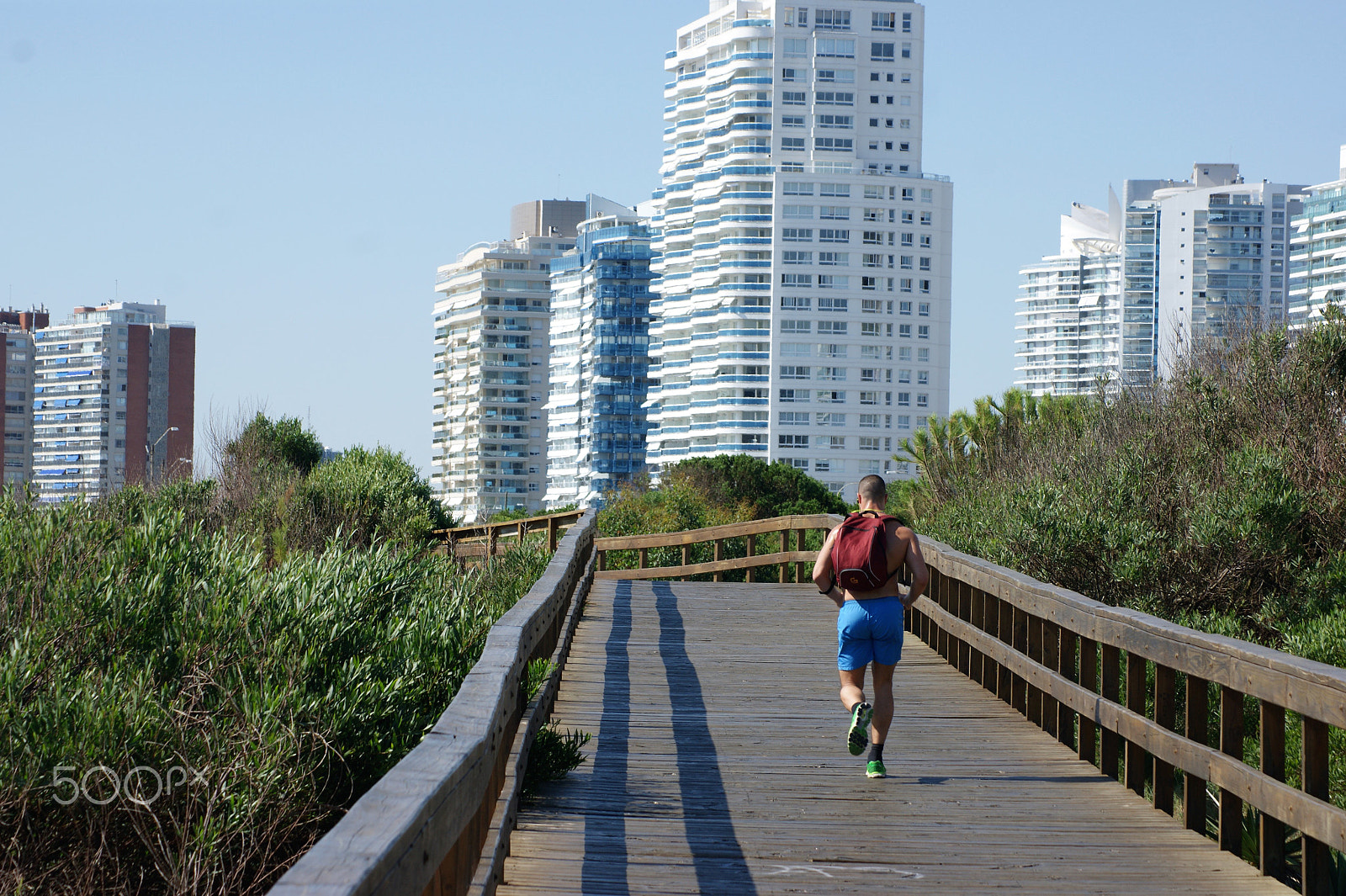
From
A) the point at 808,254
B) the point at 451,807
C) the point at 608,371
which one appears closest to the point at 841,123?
the point at 808,254

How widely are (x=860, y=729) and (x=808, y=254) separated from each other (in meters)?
122

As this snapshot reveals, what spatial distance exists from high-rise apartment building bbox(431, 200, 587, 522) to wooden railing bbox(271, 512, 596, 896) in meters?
163

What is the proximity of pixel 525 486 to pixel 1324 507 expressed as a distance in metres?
161

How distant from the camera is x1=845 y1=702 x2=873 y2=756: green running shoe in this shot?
662 centimetres

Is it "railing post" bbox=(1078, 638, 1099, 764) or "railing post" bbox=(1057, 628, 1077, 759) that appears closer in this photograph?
"railing post" bbox=(1078, 638, 1099, 764)

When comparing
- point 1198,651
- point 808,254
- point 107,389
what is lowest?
point 1198,651

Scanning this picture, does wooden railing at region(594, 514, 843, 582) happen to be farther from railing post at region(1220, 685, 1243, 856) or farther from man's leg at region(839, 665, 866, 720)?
railing post at region(1220, 685, 1243, 856)

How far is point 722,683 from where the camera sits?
971 centimetres

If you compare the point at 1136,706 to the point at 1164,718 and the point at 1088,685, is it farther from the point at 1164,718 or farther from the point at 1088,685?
the point at 1088,685

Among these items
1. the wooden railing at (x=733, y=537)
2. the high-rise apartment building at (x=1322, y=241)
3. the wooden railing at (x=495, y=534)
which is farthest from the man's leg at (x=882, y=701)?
the high-rise apartment building at (x=1322, y=241)


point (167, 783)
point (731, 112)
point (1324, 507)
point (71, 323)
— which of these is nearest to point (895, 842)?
point (167, 783)

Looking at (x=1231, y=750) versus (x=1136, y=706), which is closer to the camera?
(x=1231, y=750)

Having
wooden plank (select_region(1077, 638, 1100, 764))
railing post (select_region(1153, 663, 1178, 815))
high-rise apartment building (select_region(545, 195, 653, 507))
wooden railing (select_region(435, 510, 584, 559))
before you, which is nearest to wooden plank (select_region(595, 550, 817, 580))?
wooden railing (select_region(435, 510, 584, 559))

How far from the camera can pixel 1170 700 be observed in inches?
233
